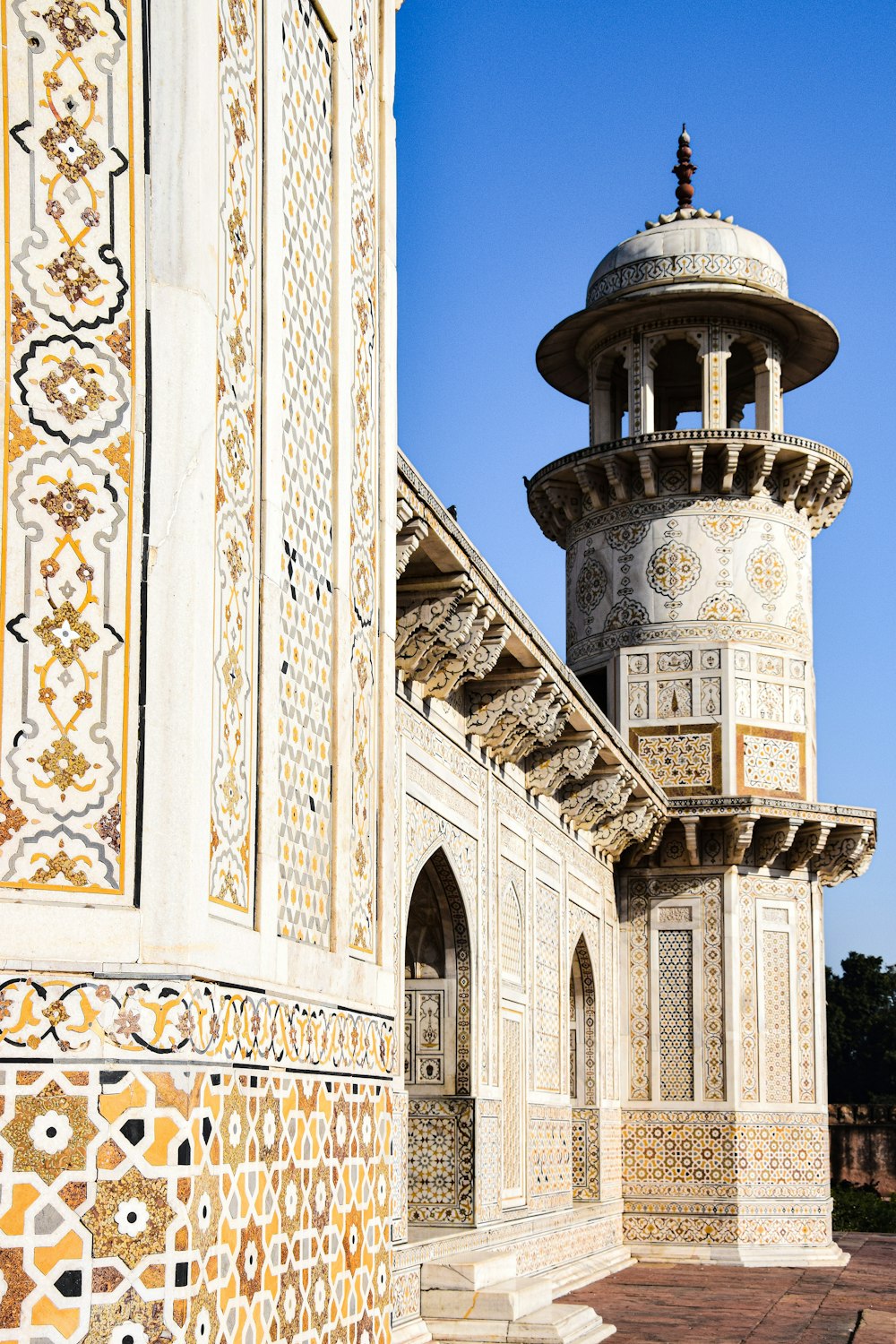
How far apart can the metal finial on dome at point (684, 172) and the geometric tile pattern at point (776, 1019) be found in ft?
23.1

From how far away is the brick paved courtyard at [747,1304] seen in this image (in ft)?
34.7

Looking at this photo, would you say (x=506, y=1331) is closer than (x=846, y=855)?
Yes

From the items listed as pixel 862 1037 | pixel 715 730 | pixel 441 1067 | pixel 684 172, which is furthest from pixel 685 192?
pixel 862 1037

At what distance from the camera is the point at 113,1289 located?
10.4 feet

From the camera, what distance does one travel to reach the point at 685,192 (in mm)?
17875

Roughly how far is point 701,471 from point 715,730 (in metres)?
2.32

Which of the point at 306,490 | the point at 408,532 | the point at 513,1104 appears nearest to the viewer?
the point at 306,490

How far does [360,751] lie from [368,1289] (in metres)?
1.30

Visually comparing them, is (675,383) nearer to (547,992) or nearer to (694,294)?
(694,294)

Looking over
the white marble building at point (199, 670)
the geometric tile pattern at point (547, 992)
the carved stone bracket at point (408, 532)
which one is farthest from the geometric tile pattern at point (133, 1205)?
the geometric tile pattern at point (547, 992)

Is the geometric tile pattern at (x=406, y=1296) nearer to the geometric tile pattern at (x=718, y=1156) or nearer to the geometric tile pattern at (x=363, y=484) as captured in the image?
the geometric tile pattern at (x=363, y=484)

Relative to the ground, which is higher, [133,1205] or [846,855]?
[846,855]

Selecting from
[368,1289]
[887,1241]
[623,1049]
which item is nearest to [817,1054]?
[623,1049]

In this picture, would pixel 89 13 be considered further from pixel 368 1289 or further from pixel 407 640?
pixel 407 640
